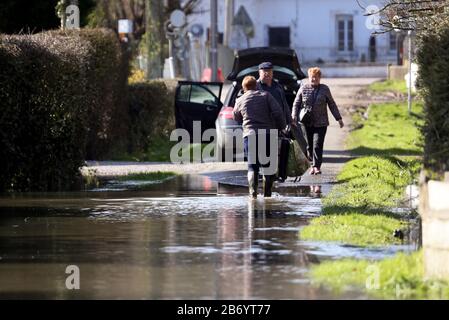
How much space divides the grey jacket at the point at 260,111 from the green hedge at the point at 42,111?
3.53 metres

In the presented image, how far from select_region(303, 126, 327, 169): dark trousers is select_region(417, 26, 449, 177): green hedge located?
311 inches

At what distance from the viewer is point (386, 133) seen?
31875mm

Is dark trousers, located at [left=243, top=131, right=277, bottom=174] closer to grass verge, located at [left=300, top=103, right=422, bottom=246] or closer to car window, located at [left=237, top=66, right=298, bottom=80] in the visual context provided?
grass verge, located at [left=300, top=103, right=422, bottom=246]

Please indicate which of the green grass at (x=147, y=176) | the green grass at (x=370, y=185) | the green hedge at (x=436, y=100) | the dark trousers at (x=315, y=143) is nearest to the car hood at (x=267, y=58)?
the green grass at (x=370, y=185)

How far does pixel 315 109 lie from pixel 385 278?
1072 centimetres

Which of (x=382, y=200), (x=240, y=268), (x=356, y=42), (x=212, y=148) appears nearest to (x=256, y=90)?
(x=382, y=200)

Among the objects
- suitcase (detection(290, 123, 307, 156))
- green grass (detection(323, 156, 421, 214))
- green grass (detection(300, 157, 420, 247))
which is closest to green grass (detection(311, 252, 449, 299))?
green grass (detection(300, 157, 420, 247))

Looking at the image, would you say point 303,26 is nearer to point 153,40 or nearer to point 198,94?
point 153,40

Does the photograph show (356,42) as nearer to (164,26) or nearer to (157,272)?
(164,26)

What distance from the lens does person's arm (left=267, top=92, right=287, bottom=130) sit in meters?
17.5

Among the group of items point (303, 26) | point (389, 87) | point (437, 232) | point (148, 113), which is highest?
point (303, 26)

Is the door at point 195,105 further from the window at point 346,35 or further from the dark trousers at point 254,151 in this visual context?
the window at point 346,35

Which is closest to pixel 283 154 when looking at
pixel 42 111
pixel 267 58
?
pixel 42 111
